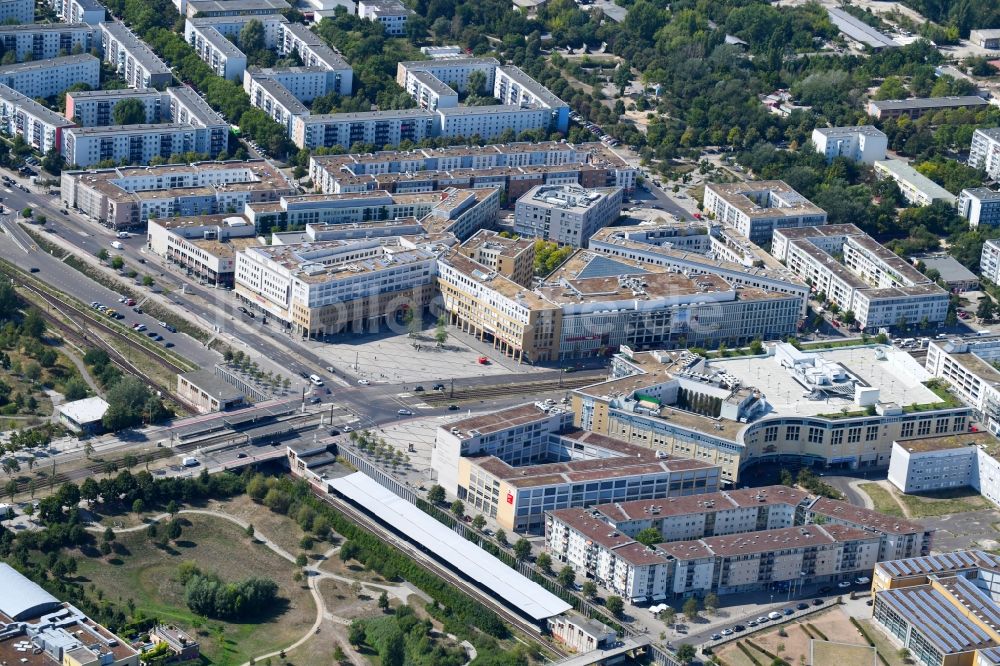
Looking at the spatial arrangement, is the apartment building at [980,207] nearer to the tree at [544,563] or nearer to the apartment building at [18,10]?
the tree at [544,563]

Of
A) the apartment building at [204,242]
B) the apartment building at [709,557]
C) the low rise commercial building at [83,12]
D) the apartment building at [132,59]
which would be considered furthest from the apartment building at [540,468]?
the low rise commercial building at [83,12]

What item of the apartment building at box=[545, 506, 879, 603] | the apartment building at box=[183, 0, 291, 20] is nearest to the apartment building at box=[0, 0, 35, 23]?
the apartment building at box=[183, 0, 291, 20]

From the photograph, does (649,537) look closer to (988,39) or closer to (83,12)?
(83,12)

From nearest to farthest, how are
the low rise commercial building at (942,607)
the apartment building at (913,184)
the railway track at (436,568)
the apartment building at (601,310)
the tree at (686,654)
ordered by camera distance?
the tree at (686,654) < the low rise commercial building at (942,607) < the railway track at (436,568) < the apartment building at (601,310) < the apartment building at (913,184)

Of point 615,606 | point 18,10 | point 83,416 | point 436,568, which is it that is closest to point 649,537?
point 615,606

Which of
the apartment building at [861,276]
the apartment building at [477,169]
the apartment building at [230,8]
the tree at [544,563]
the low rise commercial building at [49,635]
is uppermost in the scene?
the apartment building at [230,8]

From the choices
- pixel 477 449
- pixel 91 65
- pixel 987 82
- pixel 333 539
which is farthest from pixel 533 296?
pixel 987 82

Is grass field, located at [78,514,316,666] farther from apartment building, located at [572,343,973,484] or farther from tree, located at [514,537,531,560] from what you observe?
apartment building, located at [572,343,973,484]
